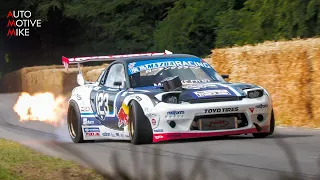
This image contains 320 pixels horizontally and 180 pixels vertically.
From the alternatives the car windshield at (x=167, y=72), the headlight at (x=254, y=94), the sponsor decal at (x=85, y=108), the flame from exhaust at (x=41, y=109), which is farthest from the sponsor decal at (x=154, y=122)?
the flame from exhaust at (x=41, y=109)

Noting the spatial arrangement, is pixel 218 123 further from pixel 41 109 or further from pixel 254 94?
pixel 41 109

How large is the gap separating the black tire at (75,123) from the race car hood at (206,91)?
1.94m

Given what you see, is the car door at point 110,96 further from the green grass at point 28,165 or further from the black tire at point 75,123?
the green grass at point 28,165

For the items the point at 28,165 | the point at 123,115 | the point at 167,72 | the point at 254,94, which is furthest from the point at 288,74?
the point at 28,165

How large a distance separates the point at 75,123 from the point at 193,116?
3351 millimetres

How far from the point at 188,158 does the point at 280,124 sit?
7.16 meters

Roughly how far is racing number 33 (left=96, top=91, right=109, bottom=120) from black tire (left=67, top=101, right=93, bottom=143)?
77cm

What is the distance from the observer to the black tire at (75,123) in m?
14.0

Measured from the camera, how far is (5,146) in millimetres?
13359

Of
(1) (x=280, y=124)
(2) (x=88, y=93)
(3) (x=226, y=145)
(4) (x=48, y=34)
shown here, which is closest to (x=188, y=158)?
(3) (x=226, y=145)

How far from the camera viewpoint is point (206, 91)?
1173 centimetres

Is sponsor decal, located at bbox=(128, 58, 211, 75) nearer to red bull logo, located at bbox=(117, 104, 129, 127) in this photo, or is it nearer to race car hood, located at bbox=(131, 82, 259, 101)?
race car hood, located at bbox=(131, 82, 259, 101)

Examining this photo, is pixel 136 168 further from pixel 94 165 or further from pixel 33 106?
pixel 33 106

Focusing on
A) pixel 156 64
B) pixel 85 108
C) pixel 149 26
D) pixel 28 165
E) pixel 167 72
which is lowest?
pixel 28 165
